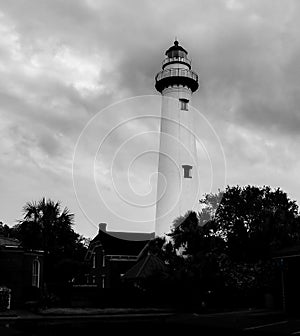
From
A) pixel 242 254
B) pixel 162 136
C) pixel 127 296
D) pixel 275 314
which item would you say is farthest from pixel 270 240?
pixel 162 136

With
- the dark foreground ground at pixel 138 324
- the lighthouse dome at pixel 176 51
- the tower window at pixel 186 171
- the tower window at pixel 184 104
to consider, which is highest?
the lighthouse dome at pixel 176 51

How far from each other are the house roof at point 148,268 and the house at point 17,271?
696cm

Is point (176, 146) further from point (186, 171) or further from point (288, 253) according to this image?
point (288, 253)

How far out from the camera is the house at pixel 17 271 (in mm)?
33781

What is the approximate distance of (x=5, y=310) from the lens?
101 feet

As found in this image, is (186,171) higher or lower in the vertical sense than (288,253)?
higher

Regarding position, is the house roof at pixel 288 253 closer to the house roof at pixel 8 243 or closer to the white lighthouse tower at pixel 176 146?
the white lighthouse tower at pixel 176 146

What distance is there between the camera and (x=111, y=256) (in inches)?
1764

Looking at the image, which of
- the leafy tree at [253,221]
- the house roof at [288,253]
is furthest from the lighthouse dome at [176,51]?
the house roof at [288,253]

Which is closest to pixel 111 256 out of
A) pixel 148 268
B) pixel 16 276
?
pixel 148 268

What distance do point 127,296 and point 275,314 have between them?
11.6 m

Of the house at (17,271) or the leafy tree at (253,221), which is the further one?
the house at (17,271)

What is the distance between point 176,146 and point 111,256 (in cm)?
1167

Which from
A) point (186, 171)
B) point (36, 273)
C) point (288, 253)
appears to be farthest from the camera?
point (186, 171)
